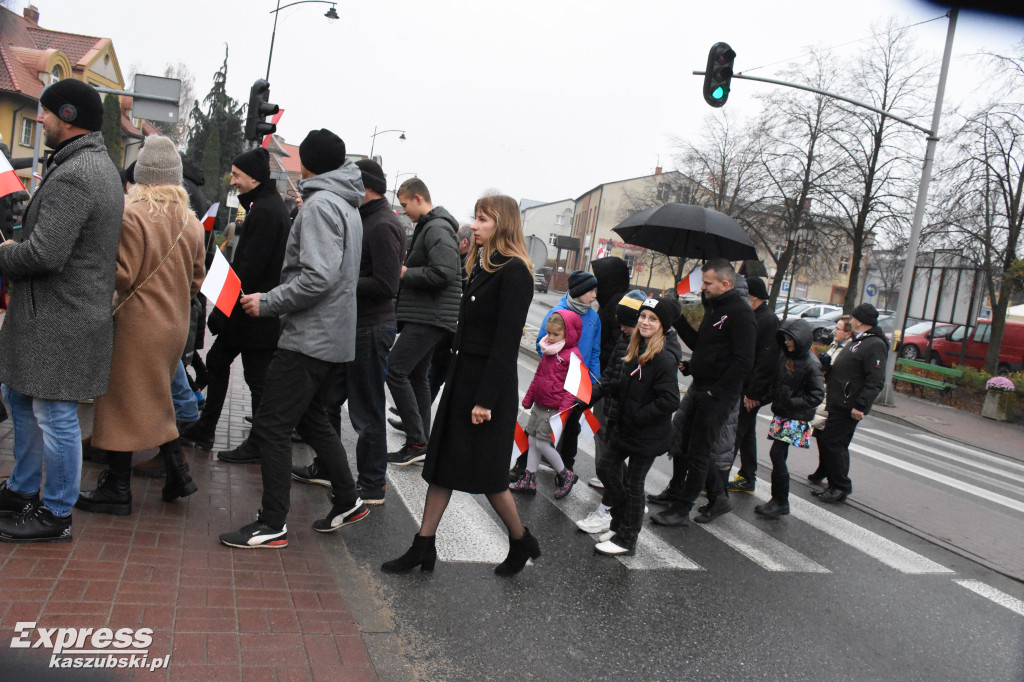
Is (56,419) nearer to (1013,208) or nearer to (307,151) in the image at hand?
(307,151)

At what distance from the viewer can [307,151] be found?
4.46m

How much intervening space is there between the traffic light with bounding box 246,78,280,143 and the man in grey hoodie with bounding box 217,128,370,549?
717 cm

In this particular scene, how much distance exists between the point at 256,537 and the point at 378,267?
188 cm

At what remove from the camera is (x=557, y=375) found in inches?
240

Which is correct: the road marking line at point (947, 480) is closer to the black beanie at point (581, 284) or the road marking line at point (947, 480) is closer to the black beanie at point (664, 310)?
the black beanie at point (581, 284)

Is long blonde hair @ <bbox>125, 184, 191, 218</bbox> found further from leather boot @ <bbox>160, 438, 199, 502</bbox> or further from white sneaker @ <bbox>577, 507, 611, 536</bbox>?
white sneaker @ <bbox>577, 507, 611, 536</bbox>

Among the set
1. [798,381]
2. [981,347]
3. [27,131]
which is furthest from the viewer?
[27,131]

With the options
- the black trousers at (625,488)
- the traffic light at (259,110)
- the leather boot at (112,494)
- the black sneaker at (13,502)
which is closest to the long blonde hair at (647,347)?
the black trousers at (625,488)

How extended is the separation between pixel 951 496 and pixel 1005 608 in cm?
398

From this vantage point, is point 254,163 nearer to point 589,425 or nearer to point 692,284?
point 589,425

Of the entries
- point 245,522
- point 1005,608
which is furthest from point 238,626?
point 1005,608

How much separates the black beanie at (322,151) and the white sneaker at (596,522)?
2.81m

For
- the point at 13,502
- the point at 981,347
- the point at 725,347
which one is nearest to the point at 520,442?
the point at 725,347

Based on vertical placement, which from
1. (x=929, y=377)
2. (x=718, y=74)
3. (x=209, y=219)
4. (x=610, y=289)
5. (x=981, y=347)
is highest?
(x=718, y=74)
